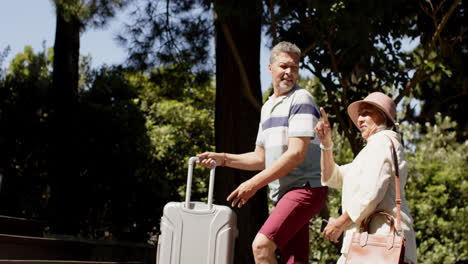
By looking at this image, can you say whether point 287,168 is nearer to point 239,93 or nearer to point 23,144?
point 239,93

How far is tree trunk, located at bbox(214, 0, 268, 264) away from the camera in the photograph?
22.3 feet

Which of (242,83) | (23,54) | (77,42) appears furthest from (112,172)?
(23,54)

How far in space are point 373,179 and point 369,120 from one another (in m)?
0.40

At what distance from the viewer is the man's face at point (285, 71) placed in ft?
11.5

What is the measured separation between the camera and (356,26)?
227 inches

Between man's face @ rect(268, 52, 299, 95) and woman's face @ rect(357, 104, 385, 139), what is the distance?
1.50 ft

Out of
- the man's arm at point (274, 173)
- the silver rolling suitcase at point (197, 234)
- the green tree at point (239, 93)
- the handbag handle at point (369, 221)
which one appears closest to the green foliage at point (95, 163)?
the green tree at point (239, 93)

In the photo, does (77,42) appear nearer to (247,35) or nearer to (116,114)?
(116,114)

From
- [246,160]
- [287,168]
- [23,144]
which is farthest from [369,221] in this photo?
[23,144]

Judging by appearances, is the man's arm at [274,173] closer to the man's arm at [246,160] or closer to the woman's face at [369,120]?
the woman's face at [369,120]

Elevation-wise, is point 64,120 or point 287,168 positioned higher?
point 64,120

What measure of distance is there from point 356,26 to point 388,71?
146 cm

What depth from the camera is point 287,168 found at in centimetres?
326

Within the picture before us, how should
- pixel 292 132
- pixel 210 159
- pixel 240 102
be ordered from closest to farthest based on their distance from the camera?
pixel 292 132 → pixel 210 159 → pixel 240 102
